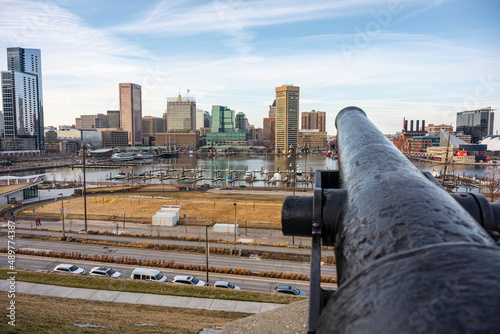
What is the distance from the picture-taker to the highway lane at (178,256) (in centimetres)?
1716

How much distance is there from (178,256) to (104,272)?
448cm

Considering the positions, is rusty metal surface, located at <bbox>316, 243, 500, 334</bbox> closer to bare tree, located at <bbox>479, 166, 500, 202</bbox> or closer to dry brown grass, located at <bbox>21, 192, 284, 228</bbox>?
dry brown grass, located at <bbox>21, 192, 284, 228</bbox>

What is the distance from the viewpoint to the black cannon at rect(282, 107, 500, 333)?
1061mm

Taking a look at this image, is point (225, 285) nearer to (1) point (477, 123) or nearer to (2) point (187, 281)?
(2) point (187, 281)

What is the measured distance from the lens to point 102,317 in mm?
10008

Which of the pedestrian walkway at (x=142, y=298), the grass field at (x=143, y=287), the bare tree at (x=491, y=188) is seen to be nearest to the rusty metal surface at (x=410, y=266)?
the pedestrian walkway at (x=142, y=298)

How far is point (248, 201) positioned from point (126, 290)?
23157mm

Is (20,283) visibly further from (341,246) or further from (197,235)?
(341,246)

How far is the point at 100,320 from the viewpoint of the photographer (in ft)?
31.5

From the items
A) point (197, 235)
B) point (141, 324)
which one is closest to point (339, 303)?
point (141, 324)

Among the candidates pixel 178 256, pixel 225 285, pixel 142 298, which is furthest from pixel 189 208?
pixel 142 298

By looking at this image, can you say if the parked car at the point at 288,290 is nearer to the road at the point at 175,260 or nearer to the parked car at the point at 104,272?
the road at the point at 175,260

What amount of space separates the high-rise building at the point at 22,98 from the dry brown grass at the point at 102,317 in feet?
423

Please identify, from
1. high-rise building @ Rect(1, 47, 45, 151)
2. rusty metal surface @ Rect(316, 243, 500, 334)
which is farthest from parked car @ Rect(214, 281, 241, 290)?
high-rise building @ Rect(1, 47, 45, 151)
